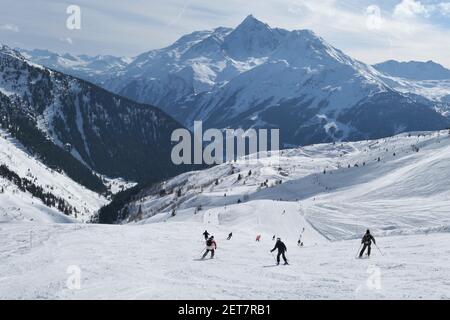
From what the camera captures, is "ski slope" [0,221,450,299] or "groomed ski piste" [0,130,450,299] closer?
"ski slope" [0,221,450,299]

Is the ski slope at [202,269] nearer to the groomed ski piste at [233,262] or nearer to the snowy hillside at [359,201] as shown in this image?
the groomed ski piste at [233,262]

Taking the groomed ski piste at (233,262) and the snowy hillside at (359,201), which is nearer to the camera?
the groomed ski piste at (233,262)

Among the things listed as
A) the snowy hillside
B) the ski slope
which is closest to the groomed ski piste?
the ski slope

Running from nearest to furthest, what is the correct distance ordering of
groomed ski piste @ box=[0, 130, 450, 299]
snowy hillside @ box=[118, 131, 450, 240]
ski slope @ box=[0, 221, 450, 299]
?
1. ski slope @ box=[0, 221, 450, 299]
2. groomed ski piste @ box=[0, 130, 450, 299]
3. snowy hillside @ box=[118, 131, 450, 240]

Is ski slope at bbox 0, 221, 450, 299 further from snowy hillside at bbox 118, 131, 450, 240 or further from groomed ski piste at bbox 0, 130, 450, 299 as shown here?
snowy hillside at bbox 118, 131, 450, 240

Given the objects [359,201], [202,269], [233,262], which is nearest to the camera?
[202,269]

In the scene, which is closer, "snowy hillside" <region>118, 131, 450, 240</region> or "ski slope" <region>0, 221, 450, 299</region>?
"ski slope" <region>0, 221, 450, 299</region>

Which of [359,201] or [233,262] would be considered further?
[359,201]

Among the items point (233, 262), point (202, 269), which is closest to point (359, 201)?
point (233, 262)

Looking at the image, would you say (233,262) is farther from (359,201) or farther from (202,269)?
(359,201)

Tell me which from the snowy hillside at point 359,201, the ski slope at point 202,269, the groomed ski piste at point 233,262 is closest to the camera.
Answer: the ski slope at point 202,269

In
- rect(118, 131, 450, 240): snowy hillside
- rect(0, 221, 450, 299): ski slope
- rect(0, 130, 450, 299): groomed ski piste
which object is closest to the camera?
rect(0, 221, 450, 299): ski slope

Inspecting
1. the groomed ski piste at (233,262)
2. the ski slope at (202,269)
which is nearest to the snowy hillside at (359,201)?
the groomed ski piste at (233,262)
